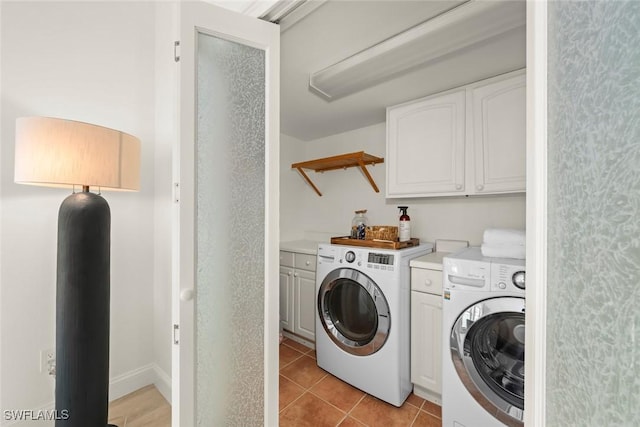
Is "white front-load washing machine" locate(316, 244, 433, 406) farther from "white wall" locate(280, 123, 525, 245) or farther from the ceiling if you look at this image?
the ceiling

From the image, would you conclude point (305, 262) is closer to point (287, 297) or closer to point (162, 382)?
point (287, 297)

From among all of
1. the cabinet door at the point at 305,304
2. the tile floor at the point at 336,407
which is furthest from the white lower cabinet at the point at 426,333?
the cabinet door at the point at 305,304

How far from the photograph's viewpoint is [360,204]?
2787mm

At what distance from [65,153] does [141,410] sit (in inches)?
60.6

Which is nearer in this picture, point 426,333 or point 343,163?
point 426,333

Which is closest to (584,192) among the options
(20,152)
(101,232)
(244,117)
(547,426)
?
(547,426)

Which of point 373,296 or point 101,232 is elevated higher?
point 101,232

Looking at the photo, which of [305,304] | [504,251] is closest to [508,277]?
[504,251]

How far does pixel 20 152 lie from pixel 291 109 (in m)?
1.77

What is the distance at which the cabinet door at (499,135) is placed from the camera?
1.67 metres

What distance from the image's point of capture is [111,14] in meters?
1.62

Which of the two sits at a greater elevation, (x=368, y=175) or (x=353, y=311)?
(x=368, y=175)

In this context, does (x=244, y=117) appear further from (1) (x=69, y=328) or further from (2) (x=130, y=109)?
(1) (x=69, y=328)

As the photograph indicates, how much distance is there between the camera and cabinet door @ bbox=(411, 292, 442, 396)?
64.9 inches
